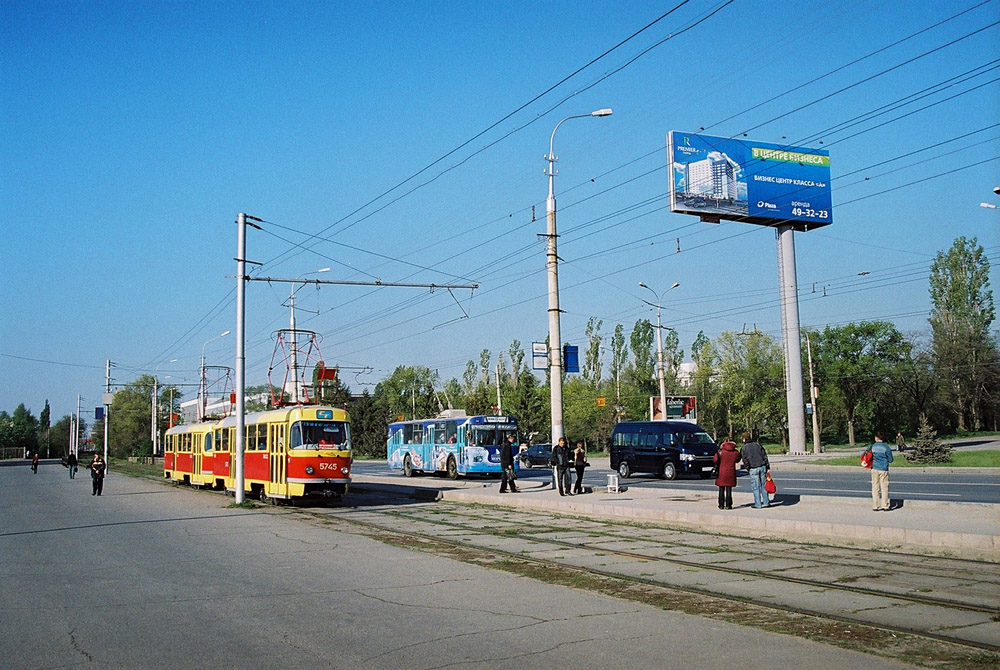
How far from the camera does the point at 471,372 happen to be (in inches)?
4825

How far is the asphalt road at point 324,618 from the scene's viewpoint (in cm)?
732

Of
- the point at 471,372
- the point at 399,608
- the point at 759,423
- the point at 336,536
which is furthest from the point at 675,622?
the point at 471,372

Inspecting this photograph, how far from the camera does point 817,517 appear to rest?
1725 cm

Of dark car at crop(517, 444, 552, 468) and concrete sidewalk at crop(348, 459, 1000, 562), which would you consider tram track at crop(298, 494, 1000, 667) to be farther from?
dark car at crop(517, 444, 552, 468)

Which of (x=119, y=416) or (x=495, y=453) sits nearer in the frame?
(x=495, y=453)

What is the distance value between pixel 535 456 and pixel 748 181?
2138 centimetres

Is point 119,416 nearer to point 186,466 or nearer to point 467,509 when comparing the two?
point 186,466

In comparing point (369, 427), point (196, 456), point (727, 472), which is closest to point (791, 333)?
point (196, 456)

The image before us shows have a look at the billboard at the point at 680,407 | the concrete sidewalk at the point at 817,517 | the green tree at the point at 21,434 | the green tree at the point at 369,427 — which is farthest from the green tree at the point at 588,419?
the green tree at the point at 21,434

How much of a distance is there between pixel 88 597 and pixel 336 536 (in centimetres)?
729

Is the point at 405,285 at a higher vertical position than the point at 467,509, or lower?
higher

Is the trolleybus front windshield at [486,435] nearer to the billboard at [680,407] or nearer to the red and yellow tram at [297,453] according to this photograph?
the red and yellow tram at [297,453]

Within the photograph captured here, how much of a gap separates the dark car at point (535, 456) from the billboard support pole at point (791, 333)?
1573 centimetres

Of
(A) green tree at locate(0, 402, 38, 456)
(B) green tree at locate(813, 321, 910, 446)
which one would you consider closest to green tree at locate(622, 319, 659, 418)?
(B) green tree at locate(813, 321, 910, 446)
